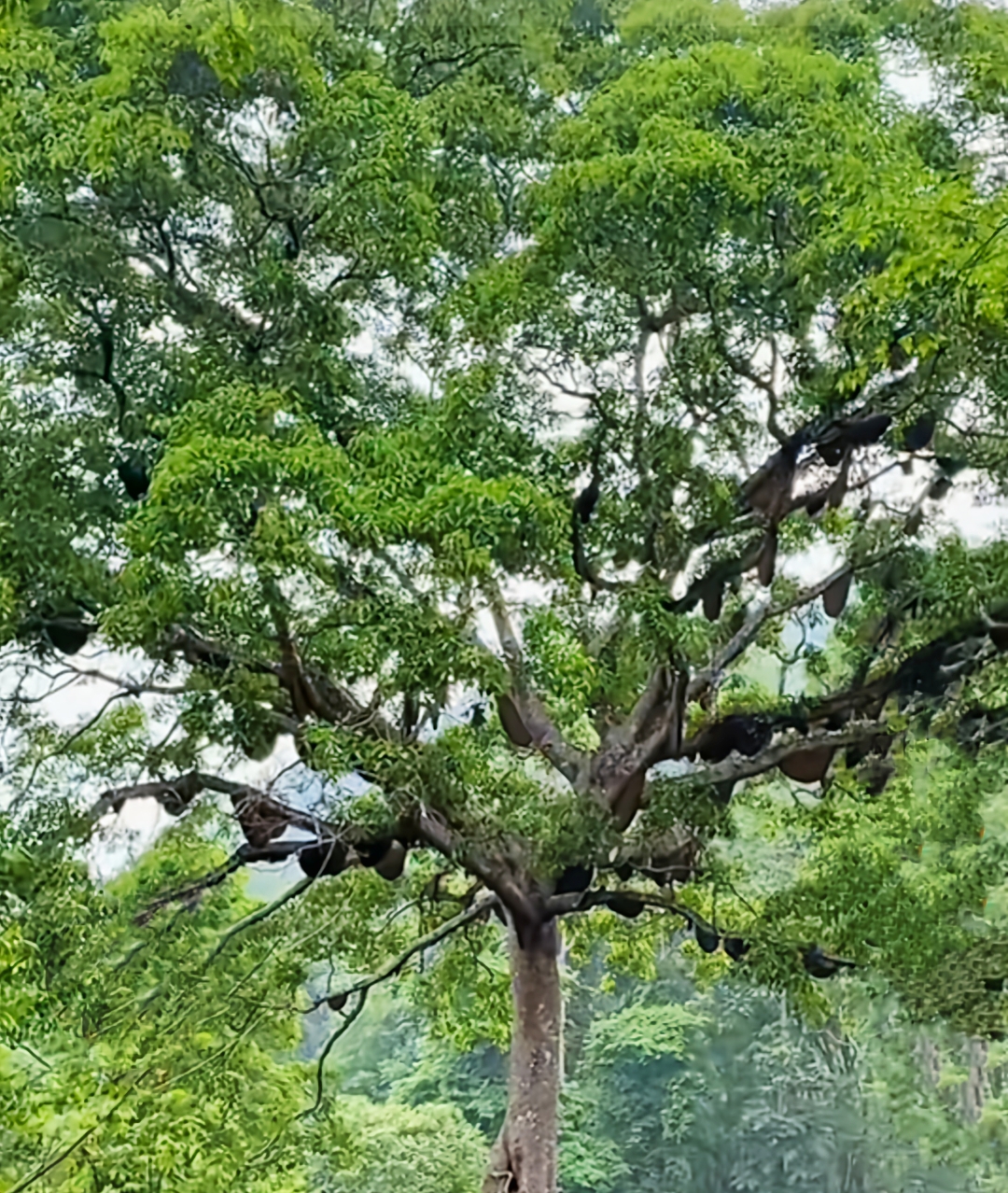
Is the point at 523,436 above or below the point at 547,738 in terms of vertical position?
above

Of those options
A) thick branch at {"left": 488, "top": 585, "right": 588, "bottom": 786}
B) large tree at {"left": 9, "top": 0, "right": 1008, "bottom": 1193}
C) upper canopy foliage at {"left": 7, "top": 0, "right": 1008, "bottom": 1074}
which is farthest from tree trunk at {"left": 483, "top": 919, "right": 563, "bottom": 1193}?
thick branch at {"left": 488, "top": 585, "right": 588, "bottom": 786}

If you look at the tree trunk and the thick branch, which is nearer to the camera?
the thick branch

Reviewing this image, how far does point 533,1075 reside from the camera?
14.9 ft

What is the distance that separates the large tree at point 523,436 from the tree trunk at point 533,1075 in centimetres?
2

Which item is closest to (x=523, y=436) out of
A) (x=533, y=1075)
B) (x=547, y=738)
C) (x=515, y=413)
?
(x=515, y=413)

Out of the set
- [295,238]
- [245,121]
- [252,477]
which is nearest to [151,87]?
[245,121]

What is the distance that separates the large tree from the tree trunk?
0.02m

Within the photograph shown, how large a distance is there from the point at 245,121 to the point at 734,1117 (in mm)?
8652

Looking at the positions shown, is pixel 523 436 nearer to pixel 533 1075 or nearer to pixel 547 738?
pixel 547 738

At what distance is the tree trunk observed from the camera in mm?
4469

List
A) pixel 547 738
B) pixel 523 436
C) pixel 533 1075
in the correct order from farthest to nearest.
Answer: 1. pixel 533 1075
2. pixel 547 738
3. pixel 523 436

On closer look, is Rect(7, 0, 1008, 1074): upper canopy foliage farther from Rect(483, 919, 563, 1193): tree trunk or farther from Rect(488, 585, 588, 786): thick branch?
Rect(483, 919, 563, 1193): tree trunk

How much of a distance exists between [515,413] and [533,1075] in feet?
8.12

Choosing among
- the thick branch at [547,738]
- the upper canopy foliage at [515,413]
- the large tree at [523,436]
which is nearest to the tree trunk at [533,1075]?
the large tree at [523,436]
